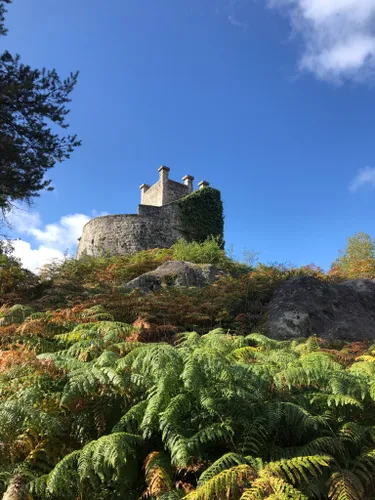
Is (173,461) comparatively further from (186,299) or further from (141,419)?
(186,299)

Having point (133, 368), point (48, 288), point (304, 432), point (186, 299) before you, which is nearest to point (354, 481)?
point (304, 432)

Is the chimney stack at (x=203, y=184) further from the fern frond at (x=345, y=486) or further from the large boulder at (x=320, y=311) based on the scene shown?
the fern frond at (x=345, y=486)

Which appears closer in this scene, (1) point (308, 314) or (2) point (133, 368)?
(2) point (133, 368)

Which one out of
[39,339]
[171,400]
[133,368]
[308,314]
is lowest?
[171,400]

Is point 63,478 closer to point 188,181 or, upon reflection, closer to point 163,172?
point 163,172

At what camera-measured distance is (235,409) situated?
2994mm

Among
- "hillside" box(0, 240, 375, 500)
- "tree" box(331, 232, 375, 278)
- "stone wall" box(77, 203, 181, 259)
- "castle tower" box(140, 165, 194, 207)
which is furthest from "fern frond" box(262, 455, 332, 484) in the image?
"castle tower" box(140, 165, 194, 207)

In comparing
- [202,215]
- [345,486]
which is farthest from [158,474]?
[202,215]

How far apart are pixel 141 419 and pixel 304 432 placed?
4.10ft

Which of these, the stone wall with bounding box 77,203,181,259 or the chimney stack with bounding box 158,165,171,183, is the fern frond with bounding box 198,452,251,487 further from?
the chimney stack with bounding box 158,165,171,183

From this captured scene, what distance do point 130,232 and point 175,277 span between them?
39.2 feet

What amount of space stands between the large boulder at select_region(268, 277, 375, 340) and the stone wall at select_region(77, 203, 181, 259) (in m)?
13.3

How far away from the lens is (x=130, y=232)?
21.8 meters

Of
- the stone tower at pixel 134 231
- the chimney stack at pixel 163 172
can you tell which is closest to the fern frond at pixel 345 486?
the stone tower at pixel 134 231
